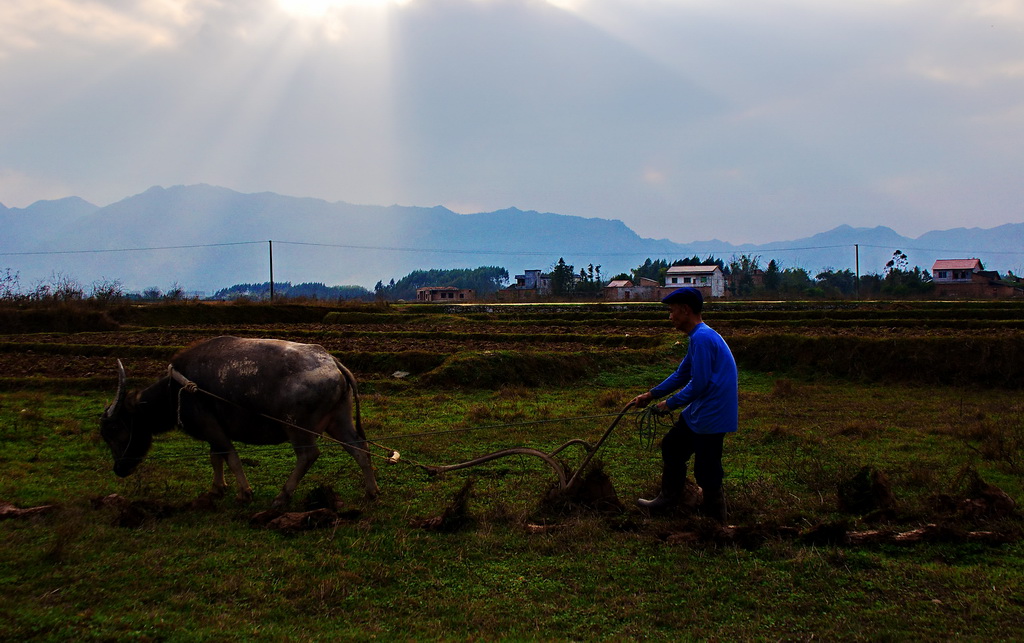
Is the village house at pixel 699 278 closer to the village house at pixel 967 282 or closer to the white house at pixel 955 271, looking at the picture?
the white house at pixel 955 271

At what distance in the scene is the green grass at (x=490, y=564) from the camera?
441 centimetres

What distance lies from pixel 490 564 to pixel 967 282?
234 feet

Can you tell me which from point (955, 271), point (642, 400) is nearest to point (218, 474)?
point (642, 400)

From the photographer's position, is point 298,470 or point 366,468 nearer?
point 298,470

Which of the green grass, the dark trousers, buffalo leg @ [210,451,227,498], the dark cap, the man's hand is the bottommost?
the green grass

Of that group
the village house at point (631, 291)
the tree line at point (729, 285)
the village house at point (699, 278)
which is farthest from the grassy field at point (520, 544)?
the village house at point (699, 278)

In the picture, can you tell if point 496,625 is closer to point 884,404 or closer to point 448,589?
point 448,589

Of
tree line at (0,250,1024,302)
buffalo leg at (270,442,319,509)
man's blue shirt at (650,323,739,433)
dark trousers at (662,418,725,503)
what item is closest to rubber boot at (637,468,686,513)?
dark trousers at (662,418,725,503)

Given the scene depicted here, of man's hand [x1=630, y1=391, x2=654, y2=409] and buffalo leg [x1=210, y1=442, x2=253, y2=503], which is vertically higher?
man's hand [x1=630, y1=391, x2=654, y2=409]

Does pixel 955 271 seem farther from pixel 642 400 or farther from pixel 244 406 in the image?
pixel 244 406

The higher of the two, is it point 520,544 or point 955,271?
point 955,271

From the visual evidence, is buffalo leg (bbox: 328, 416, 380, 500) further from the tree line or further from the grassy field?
the tree line

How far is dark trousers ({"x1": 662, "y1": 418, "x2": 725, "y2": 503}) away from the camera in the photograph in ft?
19.4

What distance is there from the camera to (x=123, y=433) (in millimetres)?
7930
